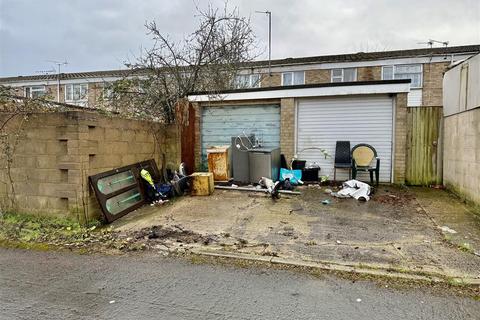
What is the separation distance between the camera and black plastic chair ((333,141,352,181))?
8648 mm

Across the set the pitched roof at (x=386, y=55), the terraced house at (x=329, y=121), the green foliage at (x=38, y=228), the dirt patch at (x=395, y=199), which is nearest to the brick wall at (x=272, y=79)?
the pitched roof at (x=386, y=55)

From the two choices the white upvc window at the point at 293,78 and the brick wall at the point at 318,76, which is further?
the white upvc window at the point at 293,78

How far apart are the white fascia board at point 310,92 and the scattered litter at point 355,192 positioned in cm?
261

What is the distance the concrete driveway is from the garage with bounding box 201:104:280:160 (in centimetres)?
240

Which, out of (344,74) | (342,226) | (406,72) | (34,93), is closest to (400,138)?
(342,226)

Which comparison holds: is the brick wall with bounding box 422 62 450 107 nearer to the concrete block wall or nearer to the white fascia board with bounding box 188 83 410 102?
the concrete block wall

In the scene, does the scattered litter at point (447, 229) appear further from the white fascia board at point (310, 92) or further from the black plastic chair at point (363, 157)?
the white fascia board at point (310, 92)

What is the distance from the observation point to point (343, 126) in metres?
9.07

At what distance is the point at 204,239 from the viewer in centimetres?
465

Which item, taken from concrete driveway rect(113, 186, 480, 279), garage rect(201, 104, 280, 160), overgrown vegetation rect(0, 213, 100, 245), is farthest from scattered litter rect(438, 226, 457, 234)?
overgrown vegetation rect(0, 213, 100, 245)

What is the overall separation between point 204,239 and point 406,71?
60.2 feet

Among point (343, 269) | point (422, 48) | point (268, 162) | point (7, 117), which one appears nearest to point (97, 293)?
point (343, 269)

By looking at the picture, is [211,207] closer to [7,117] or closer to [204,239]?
[204,239]

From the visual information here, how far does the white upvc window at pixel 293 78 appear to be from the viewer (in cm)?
2035
